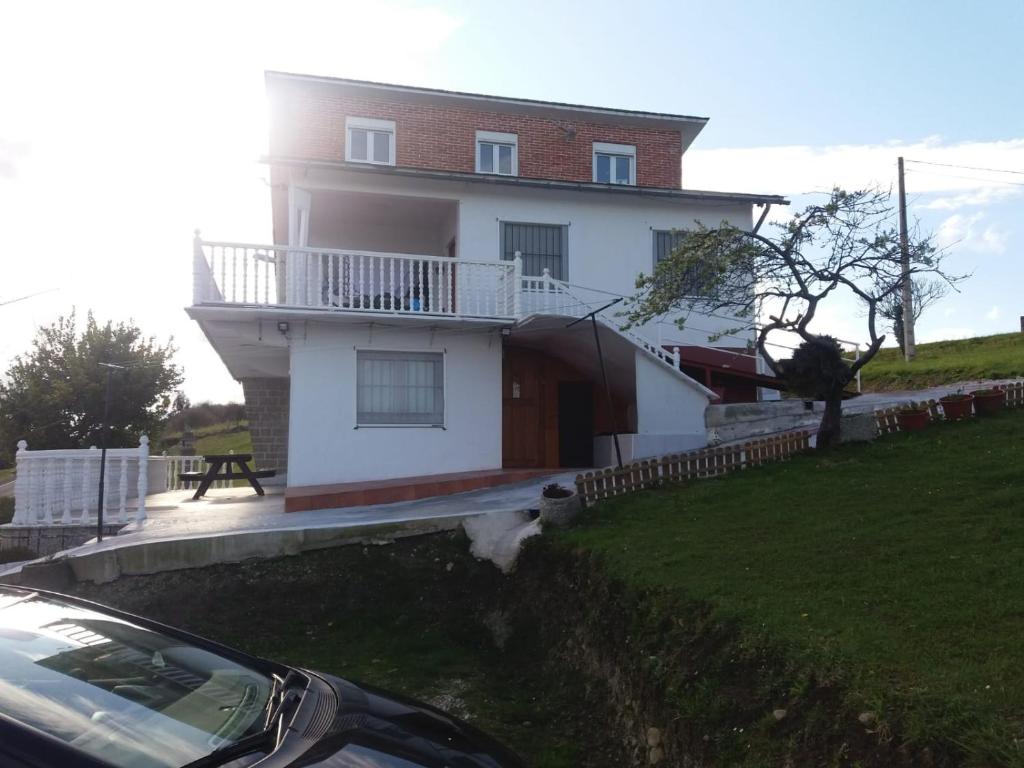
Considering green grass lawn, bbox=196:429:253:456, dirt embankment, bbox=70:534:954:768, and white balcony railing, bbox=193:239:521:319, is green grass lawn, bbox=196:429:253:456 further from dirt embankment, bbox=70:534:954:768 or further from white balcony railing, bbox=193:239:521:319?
dirt embankment, bbox=70:534:954:768

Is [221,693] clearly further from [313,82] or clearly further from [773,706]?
[313,82]

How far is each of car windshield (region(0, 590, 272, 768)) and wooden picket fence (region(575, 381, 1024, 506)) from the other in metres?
6.25

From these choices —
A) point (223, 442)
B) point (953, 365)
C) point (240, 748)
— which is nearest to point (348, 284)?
point (240, 748)

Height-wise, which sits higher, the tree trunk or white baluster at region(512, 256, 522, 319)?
white baluster at region(512, 256, 522, 319)

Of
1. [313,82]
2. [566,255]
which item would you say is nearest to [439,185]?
[566,255]

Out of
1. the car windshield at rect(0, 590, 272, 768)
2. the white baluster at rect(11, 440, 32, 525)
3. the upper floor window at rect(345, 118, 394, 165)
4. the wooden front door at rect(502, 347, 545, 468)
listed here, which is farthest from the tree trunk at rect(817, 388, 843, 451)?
the upper floor window at rect(345, 118, 394, 165)

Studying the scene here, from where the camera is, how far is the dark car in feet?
7.24

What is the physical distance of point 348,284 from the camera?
1370cm

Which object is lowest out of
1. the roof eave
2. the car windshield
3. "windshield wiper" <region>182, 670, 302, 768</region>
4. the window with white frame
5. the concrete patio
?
the concrete patio

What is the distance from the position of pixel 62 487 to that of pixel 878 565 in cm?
1137

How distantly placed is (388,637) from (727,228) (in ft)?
21.9

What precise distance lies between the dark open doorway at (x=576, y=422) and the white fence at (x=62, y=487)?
7.50m

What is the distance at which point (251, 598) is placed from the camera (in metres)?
7.84

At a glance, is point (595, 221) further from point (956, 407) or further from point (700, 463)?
point (956, 407)
